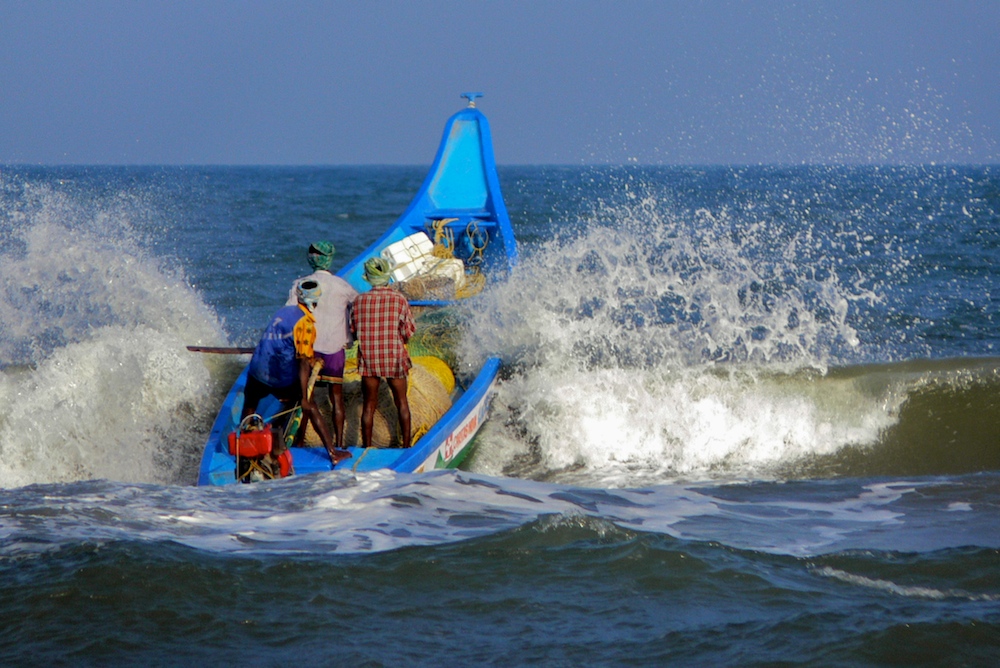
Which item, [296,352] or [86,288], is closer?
[296,352]

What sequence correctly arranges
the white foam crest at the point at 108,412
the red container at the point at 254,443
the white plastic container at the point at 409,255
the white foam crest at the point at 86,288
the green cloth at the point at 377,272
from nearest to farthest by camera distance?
the red container at the point at 254,443
the green cloth at the point at 377,272
the white foam crest at the point at 108,412
the white foam crest at the point at 86,288
the white plastic container at the point at 409,255

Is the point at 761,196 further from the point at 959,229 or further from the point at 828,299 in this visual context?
the point at 828,299

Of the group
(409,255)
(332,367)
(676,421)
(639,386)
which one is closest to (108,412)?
(332,367)

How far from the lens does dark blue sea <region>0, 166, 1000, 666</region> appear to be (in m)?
4.23

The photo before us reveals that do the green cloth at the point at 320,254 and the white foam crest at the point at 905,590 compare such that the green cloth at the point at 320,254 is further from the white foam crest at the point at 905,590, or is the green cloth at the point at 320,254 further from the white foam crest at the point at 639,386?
the white foam crest at the point at 905,590

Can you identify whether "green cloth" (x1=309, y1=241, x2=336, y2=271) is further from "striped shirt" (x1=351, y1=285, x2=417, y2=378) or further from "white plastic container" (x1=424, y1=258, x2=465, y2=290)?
"white plastic container" (x1=424, y1=258, x2=465, y2=290)

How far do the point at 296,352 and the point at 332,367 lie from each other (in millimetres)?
390

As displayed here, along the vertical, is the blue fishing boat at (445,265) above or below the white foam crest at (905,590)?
above

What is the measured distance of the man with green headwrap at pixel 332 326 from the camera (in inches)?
271

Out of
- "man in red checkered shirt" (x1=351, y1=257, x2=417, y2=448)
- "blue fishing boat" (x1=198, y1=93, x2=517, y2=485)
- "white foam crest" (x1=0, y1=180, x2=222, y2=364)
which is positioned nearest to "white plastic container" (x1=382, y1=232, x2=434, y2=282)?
"blue fishing boat" (x1=198, y1=93, x2=517, y2=485)

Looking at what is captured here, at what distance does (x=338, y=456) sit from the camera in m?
6.70

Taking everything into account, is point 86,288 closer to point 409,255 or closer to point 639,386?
point 409,255

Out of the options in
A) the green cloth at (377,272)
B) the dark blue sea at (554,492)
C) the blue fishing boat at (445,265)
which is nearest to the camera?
the dark blue sea at (554,492)

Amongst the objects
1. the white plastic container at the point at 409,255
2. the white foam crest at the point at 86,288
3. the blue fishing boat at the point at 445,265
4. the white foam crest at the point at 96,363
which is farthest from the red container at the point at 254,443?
the white plastic container at the point at 409,255
